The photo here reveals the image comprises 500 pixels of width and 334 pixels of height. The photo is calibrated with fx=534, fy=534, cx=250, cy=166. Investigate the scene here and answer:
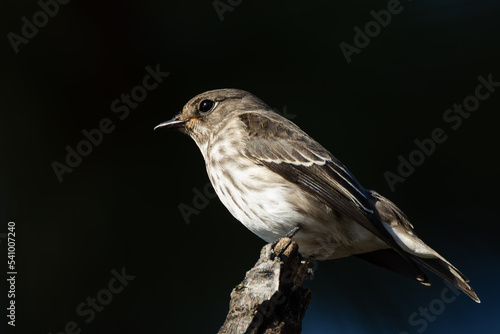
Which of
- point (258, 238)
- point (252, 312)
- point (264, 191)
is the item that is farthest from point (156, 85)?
point (252, 312)

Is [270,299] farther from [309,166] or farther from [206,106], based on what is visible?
[206,106]

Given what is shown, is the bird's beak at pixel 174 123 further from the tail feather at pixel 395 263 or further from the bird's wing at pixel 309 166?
the tail feather at pixel 395 263

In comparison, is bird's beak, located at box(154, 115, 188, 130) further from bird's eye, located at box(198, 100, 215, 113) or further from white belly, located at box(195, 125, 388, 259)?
white belly, located at box(195, 125, 388, 259)

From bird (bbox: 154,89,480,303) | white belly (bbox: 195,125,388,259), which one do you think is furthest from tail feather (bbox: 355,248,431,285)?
white belly (bbox: 195,125,388,259)

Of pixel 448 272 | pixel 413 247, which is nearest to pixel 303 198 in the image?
pixel 413 247

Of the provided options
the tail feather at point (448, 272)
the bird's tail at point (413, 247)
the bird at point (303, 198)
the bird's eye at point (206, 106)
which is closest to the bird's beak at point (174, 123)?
the bird at point (303, 198)

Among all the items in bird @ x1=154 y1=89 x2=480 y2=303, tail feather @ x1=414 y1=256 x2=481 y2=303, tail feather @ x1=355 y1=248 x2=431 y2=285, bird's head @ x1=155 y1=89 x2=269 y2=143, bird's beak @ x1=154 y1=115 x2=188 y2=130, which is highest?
bird's beak @ x1=154 y1=115 x2=188 y2=130
